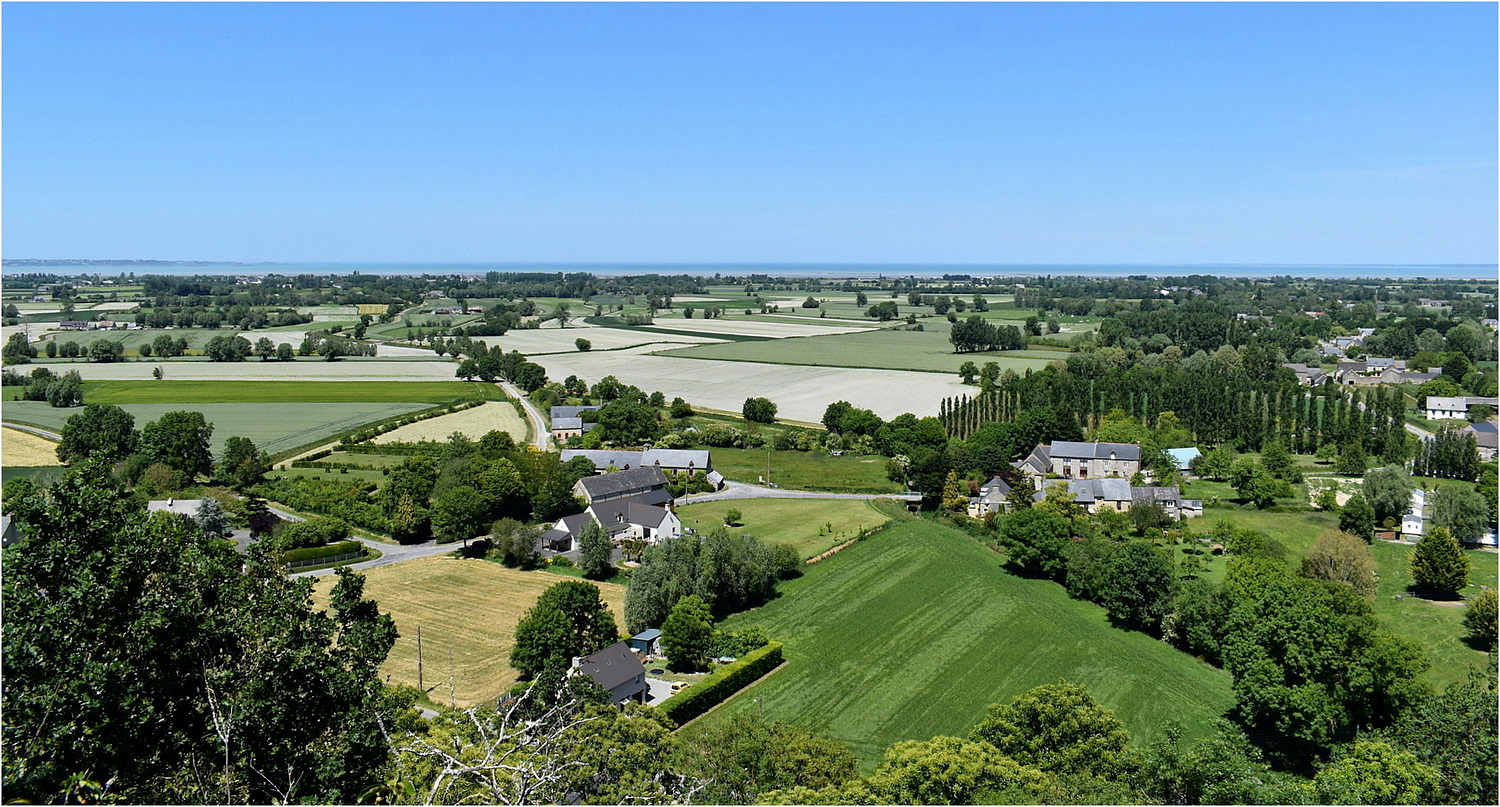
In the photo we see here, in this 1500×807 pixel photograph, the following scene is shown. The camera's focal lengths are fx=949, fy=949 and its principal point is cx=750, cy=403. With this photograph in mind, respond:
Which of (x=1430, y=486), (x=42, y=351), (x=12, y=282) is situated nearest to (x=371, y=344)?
(x=42, y=351)

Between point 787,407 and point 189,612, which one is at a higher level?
point 189,612

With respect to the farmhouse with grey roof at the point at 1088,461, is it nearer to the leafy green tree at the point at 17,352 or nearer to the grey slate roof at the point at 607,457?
the grey slate roof at the point at 607,457

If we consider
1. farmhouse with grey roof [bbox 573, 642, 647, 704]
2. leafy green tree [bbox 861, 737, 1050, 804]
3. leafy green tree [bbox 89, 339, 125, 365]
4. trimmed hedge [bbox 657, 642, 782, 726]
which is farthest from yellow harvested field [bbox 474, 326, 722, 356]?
leafy green tree [bbox 861, 737, 1050, 804]

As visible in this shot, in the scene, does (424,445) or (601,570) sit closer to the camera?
(601,570)

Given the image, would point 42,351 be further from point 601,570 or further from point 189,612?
point 189,612

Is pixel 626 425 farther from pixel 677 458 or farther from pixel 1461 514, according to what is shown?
pixel 1461 514

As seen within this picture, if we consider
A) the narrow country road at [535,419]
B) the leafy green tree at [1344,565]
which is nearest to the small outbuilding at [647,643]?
the leafy green tree at [1344,565]

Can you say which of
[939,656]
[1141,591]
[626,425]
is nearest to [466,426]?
[626,425]
